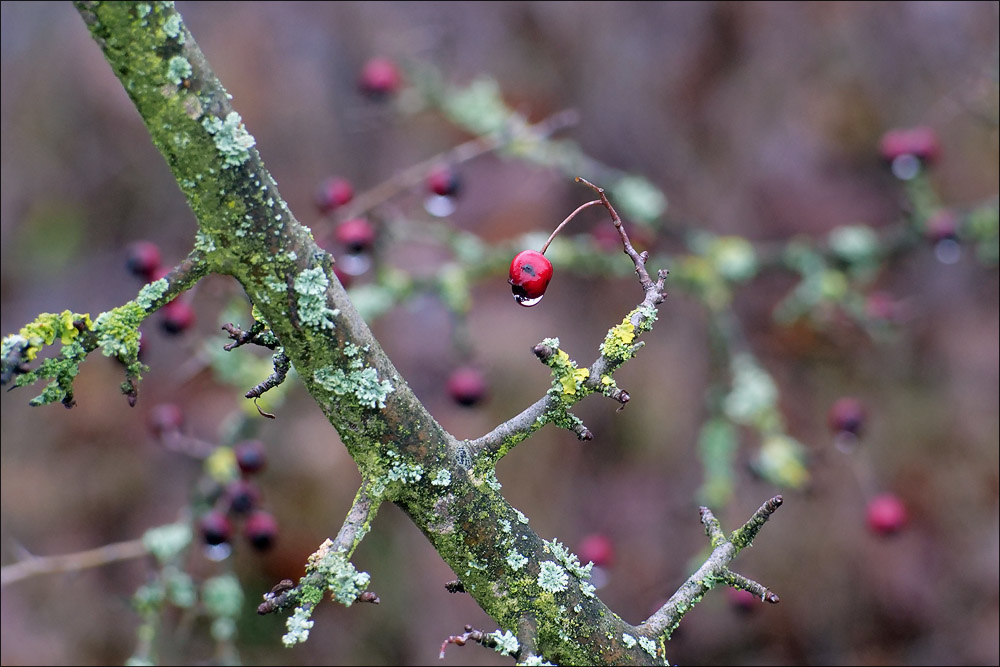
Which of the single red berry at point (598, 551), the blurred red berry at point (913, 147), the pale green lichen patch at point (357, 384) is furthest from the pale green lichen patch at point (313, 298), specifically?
the blurred red berry at point (913, 147)

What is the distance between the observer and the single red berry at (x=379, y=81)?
2.01m

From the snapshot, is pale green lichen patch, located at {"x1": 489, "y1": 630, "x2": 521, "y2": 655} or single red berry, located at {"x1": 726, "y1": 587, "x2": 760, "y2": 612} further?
single red berry, located at {"x1": 726, "y1": 587, "x2": 760, "y2": 612}

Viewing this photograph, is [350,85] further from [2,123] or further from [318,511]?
[318,511]

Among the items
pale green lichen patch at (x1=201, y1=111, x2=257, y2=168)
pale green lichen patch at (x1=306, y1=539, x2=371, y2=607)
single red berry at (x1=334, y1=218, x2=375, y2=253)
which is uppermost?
single red berry at (x1=334, y1=218, x2=375, y2=253)

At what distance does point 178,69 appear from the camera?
681 millimetres

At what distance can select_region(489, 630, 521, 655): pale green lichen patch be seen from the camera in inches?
31.5

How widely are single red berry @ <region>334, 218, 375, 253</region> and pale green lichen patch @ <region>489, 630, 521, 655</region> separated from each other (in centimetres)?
102

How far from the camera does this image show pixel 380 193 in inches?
70.7

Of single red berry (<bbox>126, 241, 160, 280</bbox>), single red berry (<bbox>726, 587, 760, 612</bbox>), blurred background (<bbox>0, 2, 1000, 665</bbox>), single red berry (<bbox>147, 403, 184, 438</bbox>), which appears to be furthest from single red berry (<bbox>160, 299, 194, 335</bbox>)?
single red berry (<bbox>726, 587, 760, 612</bbox>)

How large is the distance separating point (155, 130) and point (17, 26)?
2198 mm

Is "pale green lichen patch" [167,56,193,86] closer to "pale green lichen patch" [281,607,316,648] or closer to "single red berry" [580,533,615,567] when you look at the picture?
"pale green lichen patch" [281,607,316,648]

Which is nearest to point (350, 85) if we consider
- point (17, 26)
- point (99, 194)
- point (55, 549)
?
point (99, 194)

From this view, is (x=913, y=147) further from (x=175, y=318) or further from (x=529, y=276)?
(x=175, y=318)

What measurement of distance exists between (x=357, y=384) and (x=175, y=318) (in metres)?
1.00
